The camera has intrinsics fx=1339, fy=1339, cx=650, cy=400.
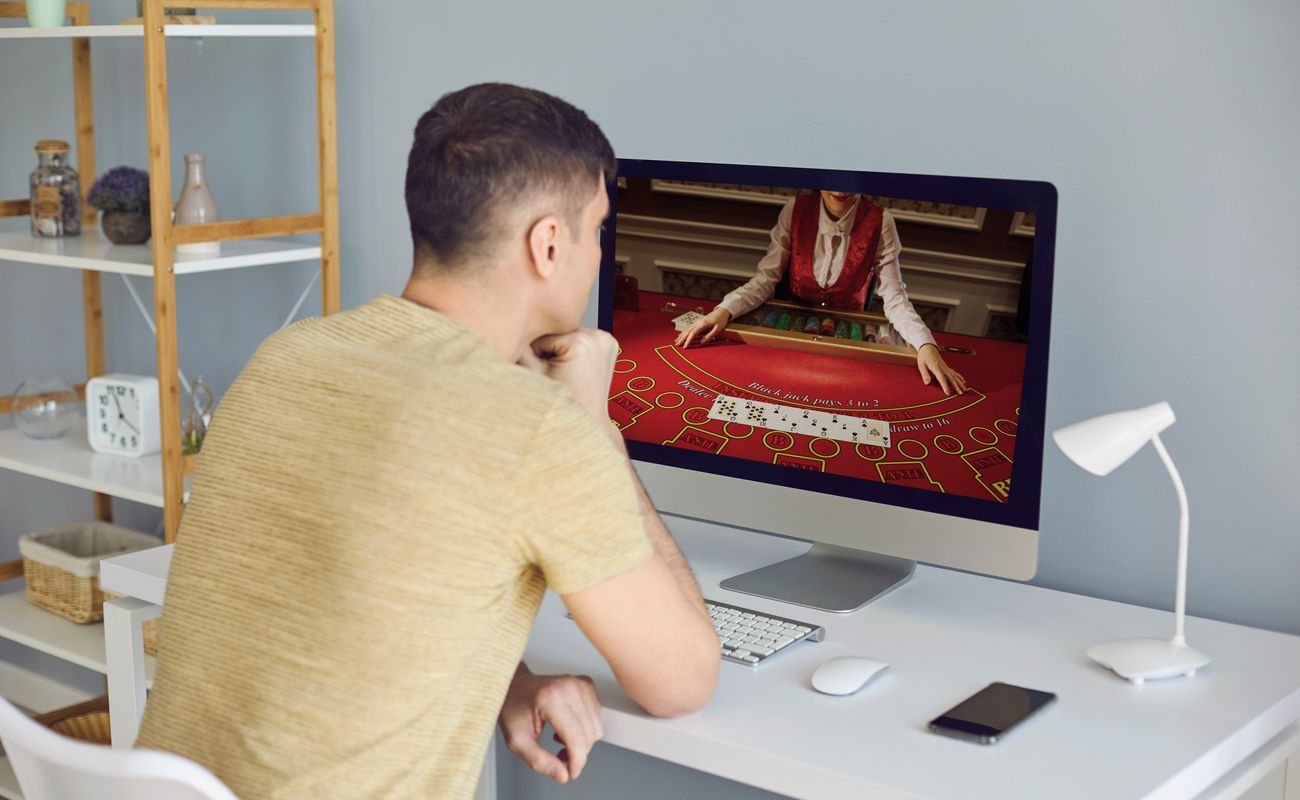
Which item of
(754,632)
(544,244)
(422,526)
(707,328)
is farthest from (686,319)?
(422,526)

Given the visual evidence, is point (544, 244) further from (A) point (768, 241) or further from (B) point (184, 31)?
(B) point (184, 31)

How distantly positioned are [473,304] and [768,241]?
0.58 m

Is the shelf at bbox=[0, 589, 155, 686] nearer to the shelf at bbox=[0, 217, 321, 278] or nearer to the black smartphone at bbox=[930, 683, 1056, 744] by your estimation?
the shelf at bbox=[0, 217, 321, 278]

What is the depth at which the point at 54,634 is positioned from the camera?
262cm

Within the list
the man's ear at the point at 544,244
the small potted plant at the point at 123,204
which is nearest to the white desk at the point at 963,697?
the man's ear at the point at 544,244

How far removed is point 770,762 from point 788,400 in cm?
59

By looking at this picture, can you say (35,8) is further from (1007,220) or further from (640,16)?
(1007,220)

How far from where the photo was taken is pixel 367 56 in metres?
2.50

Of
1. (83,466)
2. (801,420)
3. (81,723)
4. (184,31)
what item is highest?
(184,31)

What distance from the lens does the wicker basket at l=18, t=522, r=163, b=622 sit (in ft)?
8.71

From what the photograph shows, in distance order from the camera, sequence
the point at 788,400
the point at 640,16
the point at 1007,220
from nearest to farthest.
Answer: the point at 1007,220, the point at 788,400, the point at 640,16

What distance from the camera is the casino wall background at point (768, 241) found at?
5.08ft

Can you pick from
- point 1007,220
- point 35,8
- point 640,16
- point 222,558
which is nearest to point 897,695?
point 1007,220

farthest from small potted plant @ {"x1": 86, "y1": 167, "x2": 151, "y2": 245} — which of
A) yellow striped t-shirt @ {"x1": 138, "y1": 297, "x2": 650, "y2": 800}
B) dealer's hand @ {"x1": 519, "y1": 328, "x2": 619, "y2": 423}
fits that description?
yellow striped t-shirt @ {"x1": 138, "y1": 297, "x2": 650, "y2": 800}
